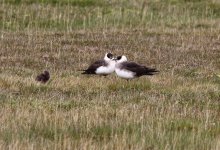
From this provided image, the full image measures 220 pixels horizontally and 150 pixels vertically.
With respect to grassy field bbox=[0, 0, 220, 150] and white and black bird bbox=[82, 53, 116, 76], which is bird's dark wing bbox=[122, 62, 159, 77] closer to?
grassy field bbox=[0, 0, 220, 150]

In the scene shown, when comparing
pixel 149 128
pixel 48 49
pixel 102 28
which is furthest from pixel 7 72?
pixel 102 28

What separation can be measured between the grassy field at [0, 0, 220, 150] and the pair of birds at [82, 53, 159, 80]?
0.22 meters

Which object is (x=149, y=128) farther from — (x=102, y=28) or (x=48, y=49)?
(x=102, y=28)

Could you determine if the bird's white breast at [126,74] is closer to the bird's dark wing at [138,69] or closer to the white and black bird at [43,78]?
the bird's dark wing at [138,69]

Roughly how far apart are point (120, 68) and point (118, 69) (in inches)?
2.3

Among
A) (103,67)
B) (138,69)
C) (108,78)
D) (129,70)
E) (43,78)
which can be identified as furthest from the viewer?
(108,78)

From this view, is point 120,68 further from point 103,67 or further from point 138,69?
point 103,67

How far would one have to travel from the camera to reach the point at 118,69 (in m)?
15.8

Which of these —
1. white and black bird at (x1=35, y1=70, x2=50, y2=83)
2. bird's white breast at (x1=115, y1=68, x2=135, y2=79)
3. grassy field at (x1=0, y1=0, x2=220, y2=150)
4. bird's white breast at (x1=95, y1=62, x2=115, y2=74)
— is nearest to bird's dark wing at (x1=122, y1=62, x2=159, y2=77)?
bird's white breast at (x1=115, y1=68, x2=135, y2=79)

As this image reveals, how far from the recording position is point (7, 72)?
57.0ft

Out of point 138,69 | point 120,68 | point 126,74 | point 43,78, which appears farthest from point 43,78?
point 138,69

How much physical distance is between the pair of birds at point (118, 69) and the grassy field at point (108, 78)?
0.70ft

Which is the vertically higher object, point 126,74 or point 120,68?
point 120,68

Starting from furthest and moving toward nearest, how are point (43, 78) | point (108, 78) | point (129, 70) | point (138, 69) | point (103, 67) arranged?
1. point (108, 78)
2. point (103, 67)
3. point (138, 69)
4. point (129, 70)
5. point (43, 78)
